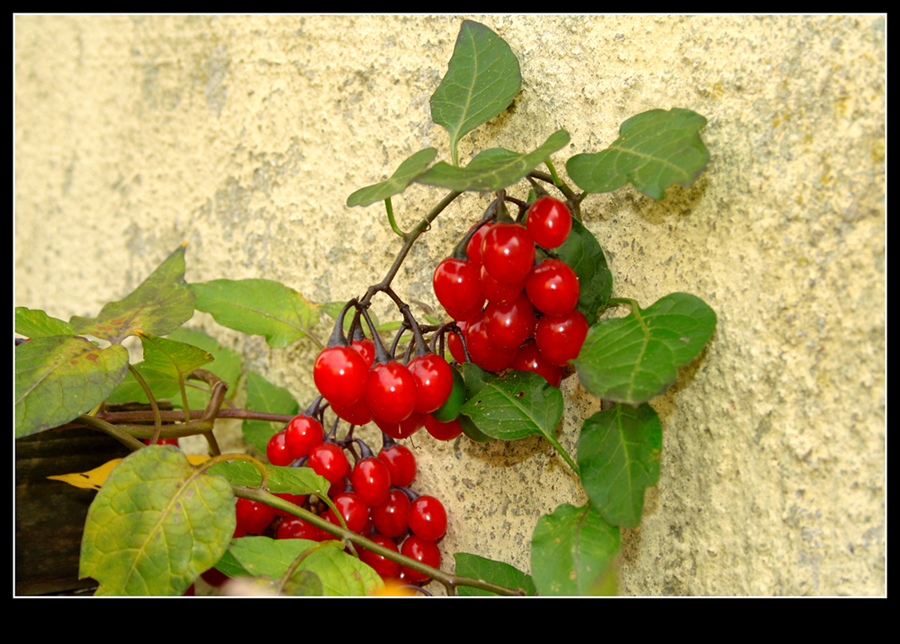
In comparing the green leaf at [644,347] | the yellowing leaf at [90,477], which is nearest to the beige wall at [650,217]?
the green leaf at [644,347]

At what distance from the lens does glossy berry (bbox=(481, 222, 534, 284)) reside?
0.51 m

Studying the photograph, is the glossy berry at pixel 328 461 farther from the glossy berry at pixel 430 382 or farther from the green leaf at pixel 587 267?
the green leaf at pixel 587 267

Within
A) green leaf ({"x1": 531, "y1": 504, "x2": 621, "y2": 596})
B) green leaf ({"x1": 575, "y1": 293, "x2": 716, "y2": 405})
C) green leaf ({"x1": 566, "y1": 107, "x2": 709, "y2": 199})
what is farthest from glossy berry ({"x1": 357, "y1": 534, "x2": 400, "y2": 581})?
green leaf ({"x1": 566, "y1": 107, "x2": 709, "y2": 199})

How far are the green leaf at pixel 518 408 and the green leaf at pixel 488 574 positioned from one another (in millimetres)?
136

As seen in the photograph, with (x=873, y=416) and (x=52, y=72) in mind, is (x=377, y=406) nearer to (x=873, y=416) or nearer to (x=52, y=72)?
(x=873, y=416)

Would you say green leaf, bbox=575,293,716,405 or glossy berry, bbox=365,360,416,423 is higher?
green leaf, bbox=575,293,716,405

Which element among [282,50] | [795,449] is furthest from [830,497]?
[282,50]

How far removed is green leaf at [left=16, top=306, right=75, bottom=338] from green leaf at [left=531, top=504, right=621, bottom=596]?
0.56 metres

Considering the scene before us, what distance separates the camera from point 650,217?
589 millimetres

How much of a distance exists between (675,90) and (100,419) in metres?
0.69

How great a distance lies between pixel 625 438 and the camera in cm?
53

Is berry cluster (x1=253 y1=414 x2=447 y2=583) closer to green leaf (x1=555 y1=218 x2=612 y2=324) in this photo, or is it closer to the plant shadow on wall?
the plant shadow on wall

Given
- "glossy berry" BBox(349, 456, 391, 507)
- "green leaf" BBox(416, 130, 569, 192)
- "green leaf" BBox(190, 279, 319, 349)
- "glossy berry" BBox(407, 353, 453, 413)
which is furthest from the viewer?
"green leaf" BBox(190, 279, 319, 349)

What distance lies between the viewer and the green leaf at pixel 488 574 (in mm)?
620
